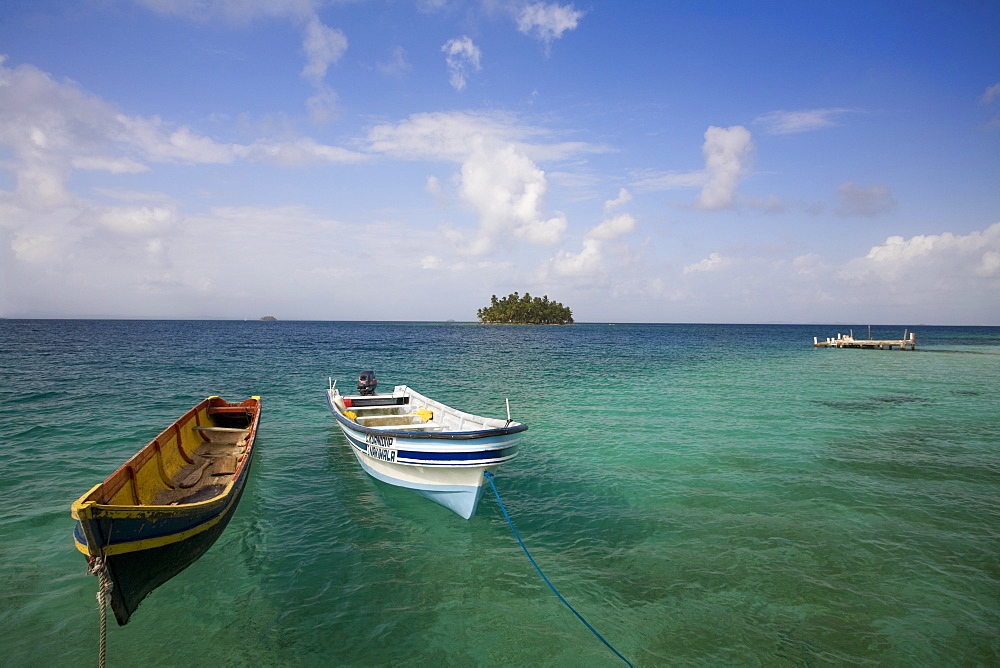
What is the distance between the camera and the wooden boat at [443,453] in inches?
375

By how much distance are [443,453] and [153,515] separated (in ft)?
16.4

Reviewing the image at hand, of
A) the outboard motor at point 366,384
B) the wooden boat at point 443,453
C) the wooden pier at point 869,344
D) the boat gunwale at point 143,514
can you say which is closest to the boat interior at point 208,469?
the boat gunwale at point 143,514

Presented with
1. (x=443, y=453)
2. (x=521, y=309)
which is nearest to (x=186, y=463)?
(x=443, y=453)

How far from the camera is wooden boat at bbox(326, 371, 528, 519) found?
952 cm

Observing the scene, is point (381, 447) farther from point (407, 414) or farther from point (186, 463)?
point (186, 463)

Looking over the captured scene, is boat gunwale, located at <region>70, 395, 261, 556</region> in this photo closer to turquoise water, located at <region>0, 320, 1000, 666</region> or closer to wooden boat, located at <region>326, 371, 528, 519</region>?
turquoise water, located at <region>0, 320, 1000, 666</region>

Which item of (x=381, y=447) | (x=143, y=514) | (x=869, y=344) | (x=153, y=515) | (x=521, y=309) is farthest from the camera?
(x=521, y=309)

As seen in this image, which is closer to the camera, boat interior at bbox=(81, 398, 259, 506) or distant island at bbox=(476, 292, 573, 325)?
boat interior at bbox=(81, 398, 259, 506)

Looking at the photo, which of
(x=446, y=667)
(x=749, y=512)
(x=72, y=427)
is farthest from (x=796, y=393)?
(x=72, y=427)

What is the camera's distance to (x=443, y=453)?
9844 mm

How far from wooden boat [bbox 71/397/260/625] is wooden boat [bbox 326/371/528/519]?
9.58ft

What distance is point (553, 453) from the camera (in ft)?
49.3

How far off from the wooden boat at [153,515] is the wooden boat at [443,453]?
115 inches

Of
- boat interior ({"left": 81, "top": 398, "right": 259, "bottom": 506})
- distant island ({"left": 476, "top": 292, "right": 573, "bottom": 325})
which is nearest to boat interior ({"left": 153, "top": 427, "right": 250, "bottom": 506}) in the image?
boat interior ({"left": 81, "top": 398, "right": 259, "bottom": 506})
